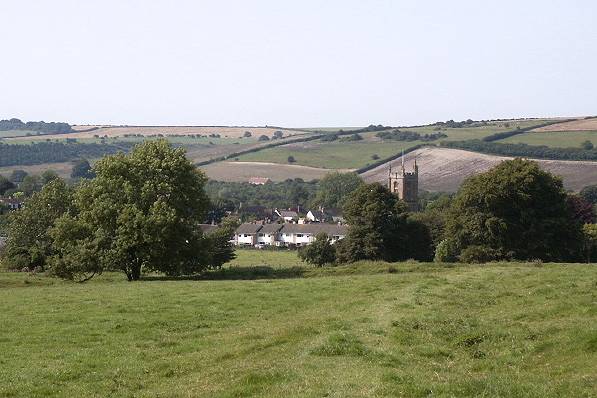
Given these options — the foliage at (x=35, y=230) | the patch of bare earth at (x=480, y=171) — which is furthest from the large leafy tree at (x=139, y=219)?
the patch of bare earth at (x=480, y=171)

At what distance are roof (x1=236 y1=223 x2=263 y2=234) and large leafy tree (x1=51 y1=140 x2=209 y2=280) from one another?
10784 centimetres

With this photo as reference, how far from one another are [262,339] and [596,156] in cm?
17479

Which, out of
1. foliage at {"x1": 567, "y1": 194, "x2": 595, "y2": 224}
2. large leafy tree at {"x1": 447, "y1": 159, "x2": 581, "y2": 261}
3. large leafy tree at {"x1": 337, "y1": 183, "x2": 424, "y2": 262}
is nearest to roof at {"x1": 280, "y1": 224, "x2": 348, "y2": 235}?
foliage at {"x1": 567, "y1": 194, "x2": 595, "y2": 224}

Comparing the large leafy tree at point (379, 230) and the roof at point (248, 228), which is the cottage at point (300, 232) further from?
the large leafy tree at point (379, 230)

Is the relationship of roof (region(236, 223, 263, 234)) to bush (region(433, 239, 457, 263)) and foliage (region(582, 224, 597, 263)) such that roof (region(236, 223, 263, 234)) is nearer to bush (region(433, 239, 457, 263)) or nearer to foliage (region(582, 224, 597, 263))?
foliage (region(582, 224, 597, 263))

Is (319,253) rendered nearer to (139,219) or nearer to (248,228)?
(139,219)

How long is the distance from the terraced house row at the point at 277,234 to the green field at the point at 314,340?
120 meters

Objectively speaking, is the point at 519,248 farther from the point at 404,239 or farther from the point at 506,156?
the point at 506,156

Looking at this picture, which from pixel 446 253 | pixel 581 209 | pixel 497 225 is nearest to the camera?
pixel 497 225

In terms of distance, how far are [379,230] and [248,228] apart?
Answer: 99.4 metres

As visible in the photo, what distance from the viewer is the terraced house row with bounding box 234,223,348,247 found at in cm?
15988

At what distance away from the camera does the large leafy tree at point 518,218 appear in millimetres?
62625

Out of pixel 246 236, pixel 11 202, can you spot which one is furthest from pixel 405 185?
pixel 11 202

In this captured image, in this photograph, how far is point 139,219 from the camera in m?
52.8
